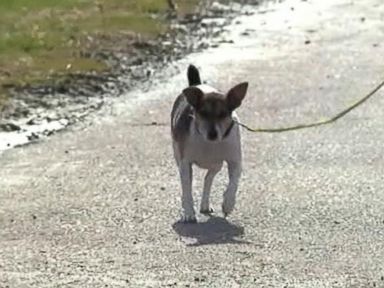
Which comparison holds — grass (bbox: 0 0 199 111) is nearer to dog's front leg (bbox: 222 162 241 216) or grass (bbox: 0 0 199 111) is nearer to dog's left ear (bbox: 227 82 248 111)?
dog's front leg (bbox: 222 162 241 216)

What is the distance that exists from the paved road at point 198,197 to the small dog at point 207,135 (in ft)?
0.85

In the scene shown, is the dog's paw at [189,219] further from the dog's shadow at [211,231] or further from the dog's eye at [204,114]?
the dog's eye at [204,114]

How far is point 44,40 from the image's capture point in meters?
18.8

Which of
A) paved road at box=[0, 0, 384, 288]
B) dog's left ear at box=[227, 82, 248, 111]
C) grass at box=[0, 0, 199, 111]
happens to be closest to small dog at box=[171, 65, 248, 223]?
dog's left ear at box=[227, 82, 248, 111]

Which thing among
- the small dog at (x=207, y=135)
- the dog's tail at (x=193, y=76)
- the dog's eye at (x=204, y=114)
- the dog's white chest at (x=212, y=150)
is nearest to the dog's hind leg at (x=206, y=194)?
the small dog at (x=207, y=135)

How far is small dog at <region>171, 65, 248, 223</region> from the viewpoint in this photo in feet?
29.7

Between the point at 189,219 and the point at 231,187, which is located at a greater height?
the point at 231,187

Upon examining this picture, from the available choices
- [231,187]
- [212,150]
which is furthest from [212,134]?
[231,187]

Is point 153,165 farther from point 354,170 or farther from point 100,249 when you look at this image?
point 100,249

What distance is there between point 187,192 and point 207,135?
0.52 metres

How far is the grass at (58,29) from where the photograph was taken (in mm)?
16859

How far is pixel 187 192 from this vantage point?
30.8 ft

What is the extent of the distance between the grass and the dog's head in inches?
234

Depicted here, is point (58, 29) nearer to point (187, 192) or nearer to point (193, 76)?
point (193, 76)
